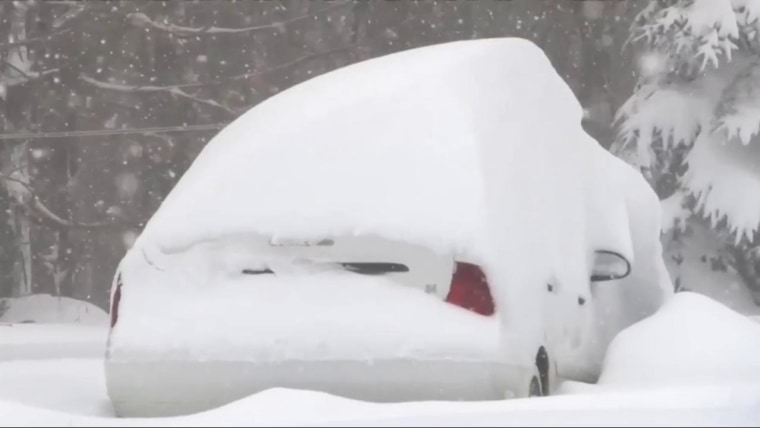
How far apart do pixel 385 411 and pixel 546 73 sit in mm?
3129

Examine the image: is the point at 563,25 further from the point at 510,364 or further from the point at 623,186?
the point at 510,364

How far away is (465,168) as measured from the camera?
3.72 metres

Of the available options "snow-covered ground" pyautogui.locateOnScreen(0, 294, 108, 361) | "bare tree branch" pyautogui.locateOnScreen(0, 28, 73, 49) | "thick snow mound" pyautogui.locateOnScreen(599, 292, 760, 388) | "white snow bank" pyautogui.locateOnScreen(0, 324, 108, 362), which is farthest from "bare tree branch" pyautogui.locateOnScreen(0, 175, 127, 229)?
"thick snow mound" pyautogui.locateOnScreen(599, 292, 760, 388)

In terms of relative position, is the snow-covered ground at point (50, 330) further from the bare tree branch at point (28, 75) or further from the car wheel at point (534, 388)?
the car wheel at point (534, 388)

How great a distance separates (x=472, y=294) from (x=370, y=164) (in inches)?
24.6

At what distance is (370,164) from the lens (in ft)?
12.3

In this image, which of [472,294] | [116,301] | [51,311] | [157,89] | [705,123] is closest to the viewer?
[472,294]

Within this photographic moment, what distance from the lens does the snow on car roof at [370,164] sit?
358cm

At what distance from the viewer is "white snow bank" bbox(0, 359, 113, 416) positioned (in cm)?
409

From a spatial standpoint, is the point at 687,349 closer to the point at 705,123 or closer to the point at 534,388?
the point at 534,388

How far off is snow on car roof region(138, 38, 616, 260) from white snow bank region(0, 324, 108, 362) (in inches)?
179

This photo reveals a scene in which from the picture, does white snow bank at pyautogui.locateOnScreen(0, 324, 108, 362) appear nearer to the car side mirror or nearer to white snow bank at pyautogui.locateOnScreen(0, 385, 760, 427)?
the car side mirror

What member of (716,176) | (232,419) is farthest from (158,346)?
(716,176)

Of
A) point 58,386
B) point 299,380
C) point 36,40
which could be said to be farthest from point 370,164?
point 36,40
